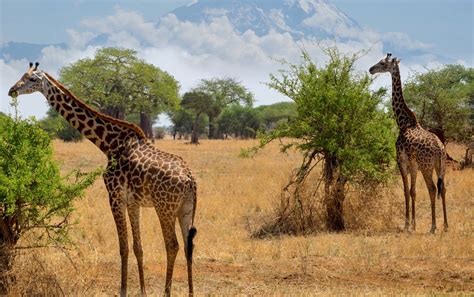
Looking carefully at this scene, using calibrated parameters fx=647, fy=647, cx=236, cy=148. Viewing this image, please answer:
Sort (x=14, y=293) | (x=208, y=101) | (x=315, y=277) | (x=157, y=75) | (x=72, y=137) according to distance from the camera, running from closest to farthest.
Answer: (x=14, y=293) < (x=315, y=277) < (x=72, y=137) < (x=157, y=75) < (x=208, y=101)

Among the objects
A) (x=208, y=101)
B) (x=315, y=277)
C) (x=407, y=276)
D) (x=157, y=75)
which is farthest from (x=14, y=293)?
(x=208, y=101)

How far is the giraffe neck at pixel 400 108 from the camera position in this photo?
47.8 feet

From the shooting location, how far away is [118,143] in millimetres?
8656

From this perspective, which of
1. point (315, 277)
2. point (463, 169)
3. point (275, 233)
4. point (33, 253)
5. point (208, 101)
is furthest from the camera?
point (208, 101)

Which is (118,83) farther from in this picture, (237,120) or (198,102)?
(237,120)

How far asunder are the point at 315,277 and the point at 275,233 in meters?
4.24

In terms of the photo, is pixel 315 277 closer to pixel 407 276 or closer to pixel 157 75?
pixel 407 276

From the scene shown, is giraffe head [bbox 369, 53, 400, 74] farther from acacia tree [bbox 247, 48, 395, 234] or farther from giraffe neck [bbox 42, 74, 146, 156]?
giraffe neck [bbox 42, 74, 146, 156]

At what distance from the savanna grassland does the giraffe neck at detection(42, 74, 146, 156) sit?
148 centimetres

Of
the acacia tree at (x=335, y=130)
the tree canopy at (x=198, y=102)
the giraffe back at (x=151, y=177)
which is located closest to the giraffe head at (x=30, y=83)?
the giraffe back at (x=151, y=177)

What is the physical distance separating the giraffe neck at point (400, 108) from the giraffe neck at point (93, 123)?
25.6ft

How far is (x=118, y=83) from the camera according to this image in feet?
184

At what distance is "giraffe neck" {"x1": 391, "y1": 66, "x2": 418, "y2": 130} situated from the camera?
47.8 feet

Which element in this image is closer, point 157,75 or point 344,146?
point 344,146
